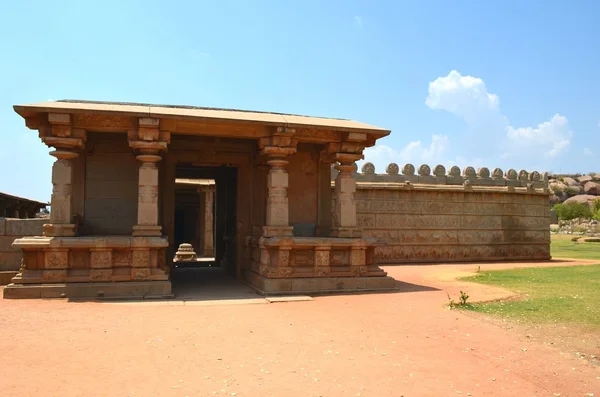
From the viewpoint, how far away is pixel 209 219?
20359mm

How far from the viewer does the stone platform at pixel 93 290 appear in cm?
866

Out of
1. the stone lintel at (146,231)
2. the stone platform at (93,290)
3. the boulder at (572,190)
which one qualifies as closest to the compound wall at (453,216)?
the stone lintel at (146,231)

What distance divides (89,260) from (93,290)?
58 centimetres

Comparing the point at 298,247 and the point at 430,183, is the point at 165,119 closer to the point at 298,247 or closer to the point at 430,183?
the point at 298,247

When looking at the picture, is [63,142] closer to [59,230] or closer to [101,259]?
[59,230]

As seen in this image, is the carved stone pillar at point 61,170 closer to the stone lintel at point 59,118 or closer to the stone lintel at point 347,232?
the stone lintel at point 59,118

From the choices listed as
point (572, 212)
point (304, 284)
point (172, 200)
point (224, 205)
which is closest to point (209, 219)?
point (224, 205)

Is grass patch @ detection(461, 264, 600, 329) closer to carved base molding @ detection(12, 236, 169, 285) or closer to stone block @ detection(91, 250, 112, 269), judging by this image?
carved base molding @ detection(12, 236, 169, 285)

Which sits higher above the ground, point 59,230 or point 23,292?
point 59,230

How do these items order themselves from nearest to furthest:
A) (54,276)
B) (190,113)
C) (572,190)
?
(54,276)
(190,113)
(572,190)

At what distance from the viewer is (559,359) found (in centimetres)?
521

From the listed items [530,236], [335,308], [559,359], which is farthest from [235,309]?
[530,236]

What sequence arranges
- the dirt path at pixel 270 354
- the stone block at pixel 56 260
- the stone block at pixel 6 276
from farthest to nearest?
1. the stone block at pixel 6 276
2. the stone block at pixel 56 260
3. the dirt path at pixel 270 354

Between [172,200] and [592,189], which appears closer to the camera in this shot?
[172,200]
